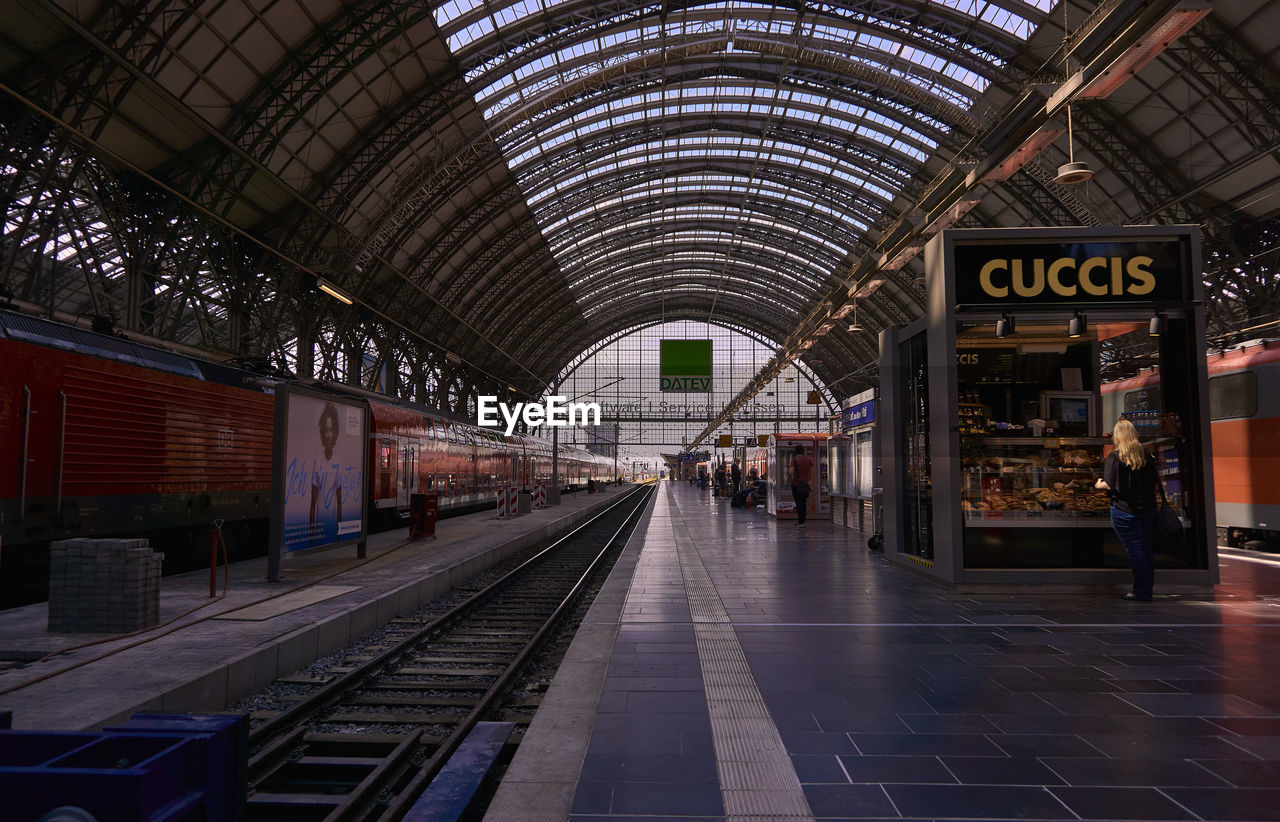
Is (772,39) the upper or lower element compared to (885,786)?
upper

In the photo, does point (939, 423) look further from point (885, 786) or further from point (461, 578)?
point (461, 578)

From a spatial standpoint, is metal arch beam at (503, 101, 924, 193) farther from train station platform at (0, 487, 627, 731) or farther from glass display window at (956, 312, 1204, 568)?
glass display window at (956, 312, 1204, 568)

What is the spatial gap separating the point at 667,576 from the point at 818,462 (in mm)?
13202

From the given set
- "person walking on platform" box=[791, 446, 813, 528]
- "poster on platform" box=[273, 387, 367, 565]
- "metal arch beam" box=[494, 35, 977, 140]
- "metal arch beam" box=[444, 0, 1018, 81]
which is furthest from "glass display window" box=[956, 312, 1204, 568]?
"metal arch beam" box=[494, 35, 977, 140]

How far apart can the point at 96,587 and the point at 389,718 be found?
129 inches

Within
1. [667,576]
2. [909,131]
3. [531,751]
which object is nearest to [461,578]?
[667,576]

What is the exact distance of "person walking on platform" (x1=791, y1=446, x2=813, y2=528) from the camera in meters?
19.9

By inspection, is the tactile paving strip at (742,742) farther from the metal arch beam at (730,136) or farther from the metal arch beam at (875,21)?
the metal arch beam at (730,136)

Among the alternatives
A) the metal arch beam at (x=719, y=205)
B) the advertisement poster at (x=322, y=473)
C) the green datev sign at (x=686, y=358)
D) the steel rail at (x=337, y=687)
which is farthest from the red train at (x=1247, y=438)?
the metal arch beam at (x=719, y=205)

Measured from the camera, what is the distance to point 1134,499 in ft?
23.9

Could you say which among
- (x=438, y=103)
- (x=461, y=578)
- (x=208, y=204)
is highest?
(x=438, y=103)

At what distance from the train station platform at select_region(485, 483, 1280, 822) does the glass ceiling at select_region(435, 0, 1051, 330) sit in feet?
61.5

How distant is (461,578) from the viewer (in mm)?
11461

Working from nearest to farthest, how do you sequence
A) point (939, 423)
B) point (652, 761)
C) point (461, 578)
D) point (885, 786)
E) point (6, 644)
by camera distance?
point (885, 786) < point (652, 761) < point (6, 644) < point (939, 423) < point (461, 578)
